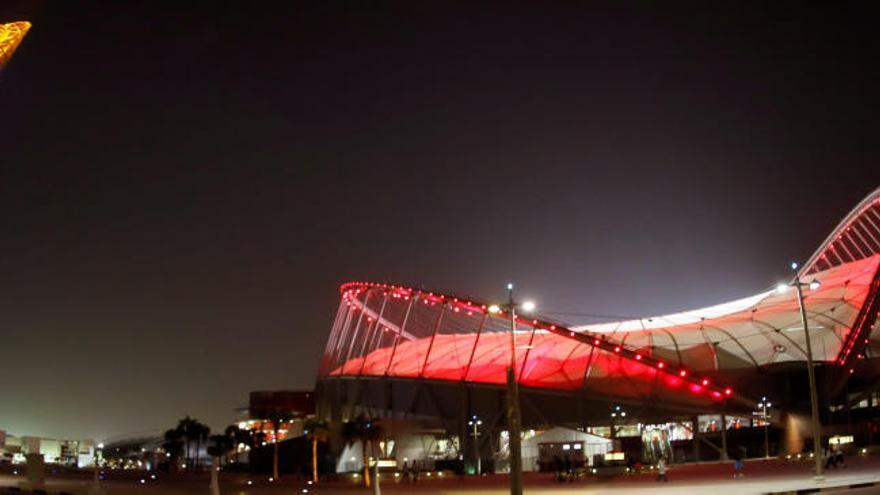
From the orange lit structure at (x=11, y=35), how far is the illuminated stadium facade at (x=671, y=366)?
5551cm

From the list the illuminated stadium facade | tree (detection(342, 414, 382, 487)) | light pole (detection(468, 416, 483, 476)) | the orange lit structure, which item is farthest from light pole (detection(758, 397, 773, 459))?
the orange lit structure

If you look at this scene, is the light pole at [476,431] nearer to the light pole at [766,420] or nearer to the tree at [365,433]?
the tree at [365,433]

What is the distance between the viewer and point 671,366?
7600cm

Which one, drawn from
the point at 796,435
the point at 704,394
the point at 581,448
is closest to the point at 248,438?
the point at 581,448

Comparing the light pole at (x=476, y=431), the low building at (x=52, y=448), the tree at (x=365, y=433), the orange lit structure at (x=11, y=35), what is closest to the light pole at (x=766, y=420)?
the light pole at (x=476, y=431)

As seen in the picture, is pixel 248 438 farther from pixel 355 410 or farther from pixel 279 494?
pixel 279 494

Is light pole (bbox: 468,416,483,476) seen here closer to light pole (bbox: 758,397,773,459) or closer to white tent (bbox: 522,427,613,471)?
white tent (bbox: 522,427,613,471)

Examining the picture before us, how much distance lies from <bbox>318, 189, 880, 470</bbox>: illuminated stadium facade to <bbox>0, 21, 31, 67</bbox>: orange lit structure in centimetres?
5551

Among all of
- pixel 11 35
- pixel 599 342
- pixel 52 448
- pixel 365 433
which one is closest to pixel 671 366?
pixel 599 342

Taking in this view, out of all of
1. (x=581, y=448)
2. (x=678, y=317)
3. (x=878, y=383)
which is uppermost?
(x=678, y=317)

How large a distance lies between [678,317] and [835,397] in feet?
84.7

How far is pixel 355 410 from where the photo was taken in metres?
116

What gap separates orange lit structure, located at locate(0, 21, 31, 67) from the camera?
27781mm

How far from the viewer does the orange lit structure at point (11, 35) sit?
27.8 metres
